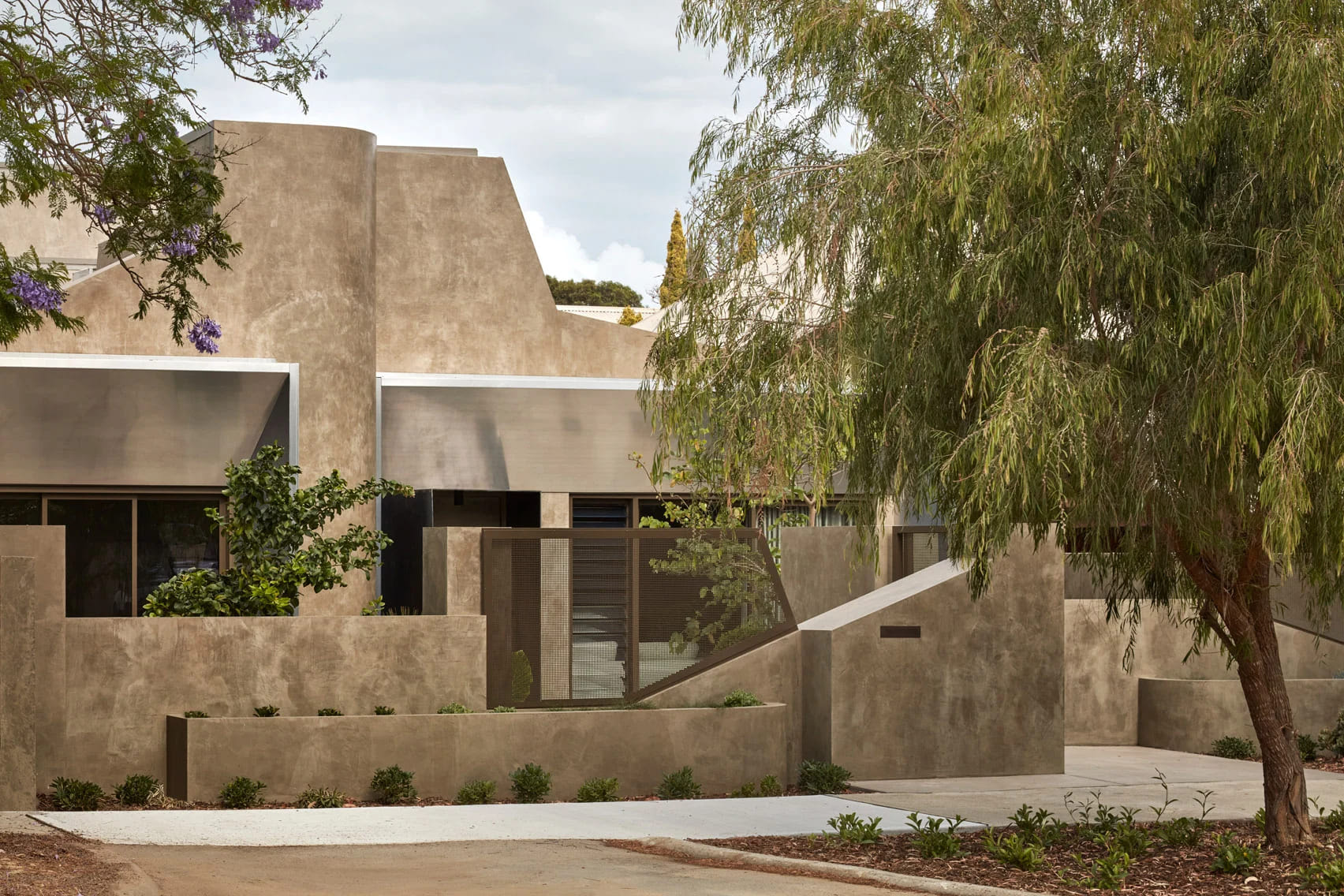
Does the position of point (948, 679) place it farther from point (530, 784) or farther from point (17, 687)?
point (17, 687)

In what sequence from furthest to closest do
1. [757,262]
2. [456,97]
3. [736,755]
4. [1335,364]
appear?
1. [456,97]
2. [736,755]
3. [757,262]
4. [1335,364]

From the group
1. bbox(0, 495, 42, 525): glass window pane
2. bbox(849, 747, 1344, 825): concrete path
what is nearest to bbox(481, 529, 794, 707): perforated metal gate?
bbox(849, 747, 1344, 825): concrete path

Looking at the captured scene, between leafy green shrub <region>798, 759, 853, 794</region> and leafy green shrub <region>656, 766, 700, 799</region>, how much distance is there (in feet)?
3.78

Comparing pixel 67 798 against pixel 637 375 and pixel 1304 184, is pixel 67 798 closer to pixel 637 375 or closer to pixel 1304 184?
pixel 1304 184

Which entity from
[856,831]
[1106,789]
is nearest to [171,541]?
[856,831]

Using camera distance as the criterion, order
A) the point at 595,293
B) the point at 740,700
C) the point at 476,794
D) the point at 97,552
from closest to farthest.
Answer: the point at 476,794, the point at 740,700, the point at 97,552, the point at 595,293

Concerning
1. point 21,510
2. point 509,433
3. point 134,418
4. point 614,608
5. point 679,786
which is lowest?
point 679,786

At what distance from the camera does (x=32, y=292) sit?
11578 millimetres

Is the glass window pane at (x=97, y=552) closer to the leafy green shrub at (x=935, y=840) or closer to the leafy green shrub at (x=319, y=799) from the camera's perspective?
the leafy green shrub at (x=319, y=799)

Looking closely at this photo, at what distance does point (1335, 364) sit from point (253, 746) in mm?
9132

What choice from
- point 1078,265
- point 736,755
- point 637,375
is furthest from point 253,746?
point 637,375

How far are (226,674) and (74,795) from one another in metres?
1.61

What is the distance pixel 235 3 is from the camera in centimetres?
1088

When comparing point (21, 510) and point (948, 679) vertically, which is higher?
point (21, 510)
